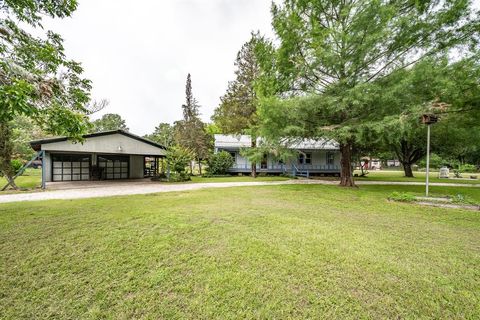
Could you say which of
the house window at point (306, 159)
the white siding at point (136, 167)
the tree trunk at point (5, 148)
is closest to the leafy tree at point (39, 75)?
the tree trunk at point (5, 148)

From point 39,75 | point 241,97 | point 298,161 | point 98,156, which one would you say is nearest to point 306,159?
Result: point 298,161

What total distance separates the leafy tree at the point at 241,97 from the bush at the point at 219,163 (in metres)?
2.50

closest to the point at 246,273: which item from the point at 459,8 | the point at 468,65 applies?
the point at 468,65

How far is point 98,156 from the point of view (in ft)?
53.7

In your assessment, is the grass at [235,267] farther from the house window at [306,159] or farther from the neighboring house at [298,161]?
the house window at [306,159]

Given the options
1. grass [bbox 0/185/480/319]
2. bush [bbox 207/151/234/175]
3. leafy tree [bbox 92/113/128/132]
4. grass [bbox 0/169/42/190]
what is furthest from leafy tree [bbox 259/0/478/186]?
leafy tree [bbox 92/113/128/132]

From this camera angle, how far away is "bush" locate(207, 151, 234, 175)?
19.1m

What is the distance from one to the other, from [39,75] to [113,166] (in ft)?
49.4

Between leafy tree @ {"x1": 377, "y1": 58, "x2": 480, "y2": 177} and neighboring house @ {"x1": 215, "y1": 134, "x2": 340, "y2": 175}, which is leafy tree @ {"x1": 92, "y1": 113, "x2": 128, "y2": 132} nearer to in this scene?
neighboring house @ {"x1": 215, "y1": 134, "x2": 340, "y2": 175}

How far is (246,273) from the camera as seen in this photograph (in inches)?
107

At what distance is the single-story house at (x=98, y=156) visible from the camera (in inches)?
463

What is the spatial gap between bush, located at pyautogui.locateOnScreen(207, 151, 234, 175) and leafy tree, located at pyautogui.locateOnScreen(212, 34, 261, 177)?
8.21 ft

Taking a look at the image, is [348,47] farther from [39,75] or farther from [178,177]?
[178,177]

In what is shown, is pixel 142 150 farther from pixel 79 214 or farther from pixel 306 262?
pixel 306 262
